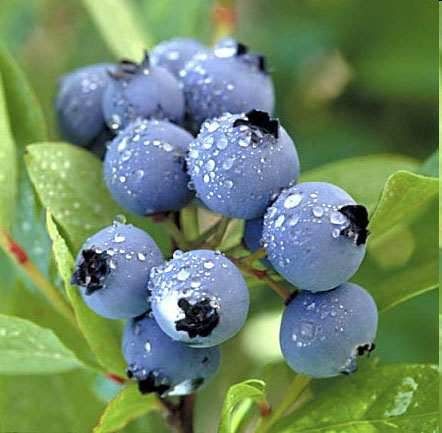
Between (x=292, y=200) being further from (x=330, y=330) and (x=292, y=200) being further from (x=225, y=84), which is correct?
(x=225, y=84)

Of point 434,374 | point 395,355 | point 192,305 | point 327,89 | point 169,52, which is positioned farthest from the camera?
point 327,89

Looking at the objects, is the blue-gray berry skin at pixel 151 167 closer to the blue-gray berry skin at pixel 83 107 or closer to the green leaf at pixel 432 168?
the blue-gray berry skin at pixel 83 107

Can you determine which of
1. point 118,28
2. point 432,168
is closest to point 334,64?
point 118,28

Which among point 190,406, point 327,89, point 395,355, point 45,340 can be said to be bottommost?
point 395,355

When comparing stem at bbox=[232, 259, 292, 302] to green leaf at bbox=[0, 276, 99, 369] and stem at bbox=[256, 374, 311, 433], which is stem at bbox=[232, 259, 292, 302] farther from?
green leaf at bbox=[0, 276, 99, 369]

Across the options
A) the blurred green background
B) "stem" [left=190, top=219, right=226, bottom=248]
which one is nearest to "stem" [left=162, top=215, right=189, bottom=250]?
"stem" [left=190, top=219, right=226, bottom=248]

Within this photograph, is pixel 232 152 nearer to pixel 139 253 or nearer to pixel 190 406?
pixel 139 253

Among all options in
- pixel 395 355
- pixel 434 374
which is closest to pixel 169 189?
pixel 434 374
